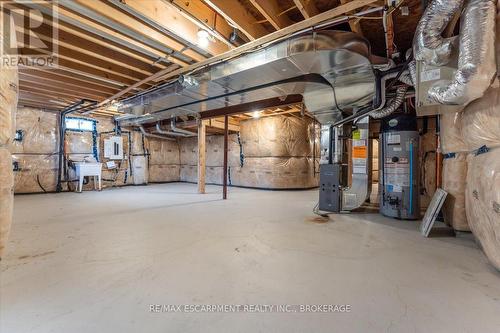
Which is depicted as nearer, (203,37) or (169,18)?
(169,18)

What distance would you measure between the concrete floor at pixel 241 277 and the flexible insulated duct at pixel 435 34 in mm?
1721

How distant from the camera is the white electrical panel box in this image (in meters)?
6.83

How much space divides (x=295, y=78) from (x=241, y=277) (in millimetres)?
2379

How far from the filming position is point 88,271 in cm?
165

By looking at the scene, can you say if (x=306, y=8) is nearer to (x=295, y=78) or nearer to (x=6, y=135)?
(x=295, y=78)

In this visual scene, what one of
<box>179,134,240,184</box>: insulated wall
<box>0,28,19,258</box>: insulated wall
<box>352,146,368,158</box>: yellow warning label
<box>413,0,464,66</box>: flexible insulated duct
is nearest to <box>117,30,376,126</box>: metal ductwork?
<box>413,0,464,66</box>: flexible insulated duct

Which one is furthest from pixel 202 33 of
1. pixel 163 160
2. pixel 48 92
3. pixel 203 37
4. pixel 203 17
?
pixel 163 160

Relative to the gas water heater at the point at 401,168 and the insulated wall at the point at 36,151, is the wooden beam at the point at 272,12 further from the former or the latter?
the insulated wall at the point at 36,151

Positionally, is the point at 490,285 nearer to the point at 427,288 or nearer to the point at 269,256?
the point at 427,288

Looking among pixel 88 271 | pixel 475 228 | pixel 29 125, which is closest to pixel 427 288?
pixel 475 228

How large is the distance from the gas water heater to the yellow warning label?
281mm

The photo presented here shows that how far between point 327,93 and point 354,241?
1935mm

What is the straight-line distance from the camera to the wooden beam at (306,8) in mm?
1910

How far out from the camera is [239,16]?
7.16 ft
